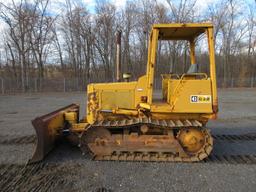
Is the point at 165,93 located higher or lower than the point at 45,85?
lower

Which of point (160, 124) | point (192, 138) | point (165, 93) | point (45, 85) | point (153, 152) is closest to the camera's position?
Answer: point (160, 124)

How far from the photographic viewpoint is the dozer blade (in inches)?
Answer: 214

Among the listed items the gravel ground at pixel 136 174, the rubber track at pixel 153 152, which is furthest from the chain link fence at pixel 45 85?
the rubber track at pixel 153 152

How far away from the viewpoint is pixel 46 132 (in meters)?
5.71

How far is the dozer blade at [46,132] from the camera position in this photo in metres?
5.44

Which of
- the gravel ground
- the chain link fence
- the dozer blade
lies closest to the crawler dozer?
the dozer blade

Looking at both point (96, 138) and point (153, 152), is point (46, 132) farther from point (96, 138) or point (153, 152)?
point (153, 152)

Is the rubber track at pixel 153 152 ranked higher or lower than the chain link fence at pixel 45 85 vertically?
lower

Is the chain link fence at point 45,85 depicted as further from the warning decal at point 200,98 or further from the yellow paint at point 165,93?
the warning decal at point 200,98

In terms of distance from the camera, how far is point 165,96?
6.20 meters

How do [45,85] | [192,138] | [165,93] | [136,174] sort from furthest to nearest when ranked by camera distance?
1. [45,85]
2. [165,93]
3. [192,138]
4. [136,174]

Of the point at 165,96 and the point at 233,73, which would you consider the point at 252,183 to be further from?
the point at 233,73

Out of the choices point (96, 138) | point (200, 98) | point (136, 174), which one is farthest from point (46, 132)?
point (200, 98)

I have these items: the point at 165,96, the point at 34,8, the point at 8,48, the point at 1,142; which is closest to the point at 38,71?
the point at 8,48
